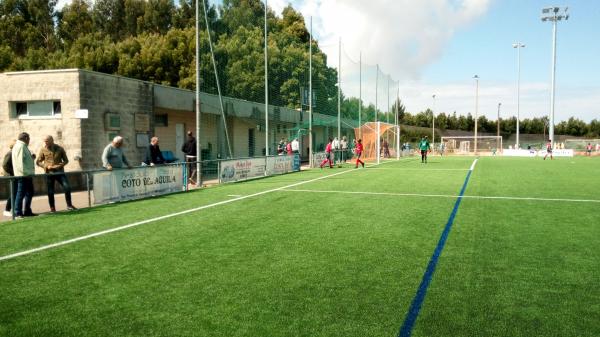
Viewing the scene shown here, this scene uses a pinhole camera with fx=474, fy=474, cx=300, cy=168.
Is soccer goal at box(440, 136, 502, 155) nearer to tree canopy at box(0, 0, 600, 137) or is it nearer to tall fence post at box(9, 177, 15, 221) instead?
tree canopy at box(0, 0, 600, 137)

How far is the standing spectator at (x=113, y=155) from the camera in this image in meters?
12.1

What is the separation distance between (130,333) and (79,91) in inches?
592

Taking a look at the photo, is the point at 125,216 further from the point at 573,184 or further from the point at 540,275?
the point at 573,184

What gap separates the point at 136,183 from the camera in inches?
514

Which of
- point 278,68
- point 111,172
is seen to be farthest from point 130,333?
point 278,68

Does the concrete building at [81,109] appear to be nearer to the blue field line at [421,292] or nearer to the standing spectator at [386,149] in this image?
the blue field line at [421,292]

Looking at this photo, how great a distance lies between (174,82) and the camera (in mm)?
43000

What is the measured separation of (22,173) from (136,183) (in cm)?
329

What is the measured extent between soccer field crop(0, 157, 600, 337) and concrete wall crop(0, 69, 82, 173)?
24.1 ft

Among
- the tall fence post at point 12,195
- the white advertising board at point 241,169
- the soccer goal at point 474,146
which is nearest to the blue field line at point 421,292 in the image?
the tall fence post at point 12,195

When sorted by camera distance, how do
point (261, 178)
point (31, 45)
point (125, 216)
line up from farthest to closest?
point (31, 45) < point (261, 178) < point (125, 216)

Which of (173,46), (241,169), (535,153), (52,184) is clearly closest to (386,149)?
(535,153)

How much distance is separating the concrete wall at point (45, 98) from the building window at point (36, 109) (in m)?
0.17

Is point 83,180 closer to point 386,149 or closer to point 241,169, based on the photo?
point 241,169
